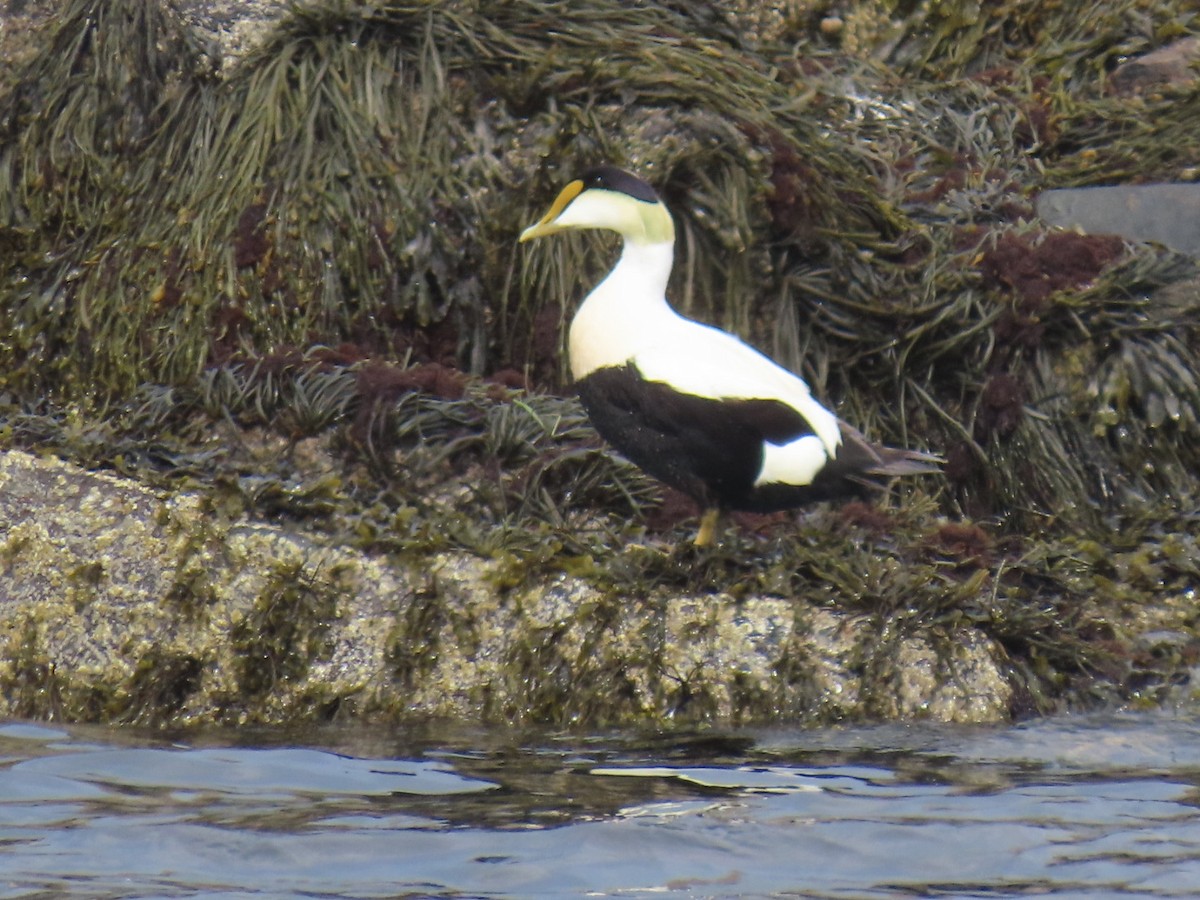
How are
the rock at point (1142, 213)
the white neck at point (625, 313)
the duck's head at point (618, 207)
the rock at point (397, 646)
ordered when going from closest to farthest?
the rock at point (397, 646), the white neck at point (625, 313), the duck's head at point (618, 207), the rock at point (1142, 213)

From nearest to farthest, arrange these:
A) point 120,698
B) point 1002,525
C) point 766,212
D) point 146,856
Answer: point 146,856
point 120,698
point 1002,525
point 766,212

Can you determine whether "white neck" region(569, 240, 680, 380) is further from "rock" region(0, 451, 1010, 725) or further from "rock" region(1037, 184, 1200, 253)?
"rock" region(1037, 184, 1200, 253)

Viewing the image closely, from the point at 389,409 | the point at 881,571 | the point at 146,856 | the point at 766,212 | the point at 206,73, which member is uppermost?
the point at 206,73

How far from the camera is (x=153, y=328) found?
5734 mm

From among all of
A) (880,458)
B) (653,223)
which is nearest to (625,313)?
(653,223)

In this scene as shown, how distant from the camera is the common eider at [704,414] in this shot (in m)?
4.44

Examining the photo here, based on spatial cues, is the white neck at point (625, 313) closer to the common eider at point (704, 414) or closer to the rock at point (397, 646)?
the common eider at point (704, 414)

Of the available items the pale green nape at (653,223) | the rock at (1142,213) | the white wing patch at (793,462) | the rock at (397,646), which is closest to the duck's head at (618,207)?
the pale green nape at (653,223)

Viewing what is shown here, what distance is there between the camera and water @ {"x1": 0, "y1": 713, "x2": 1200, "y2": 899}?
3.09 m

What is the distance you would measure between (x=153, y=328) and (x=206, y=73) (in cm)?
103

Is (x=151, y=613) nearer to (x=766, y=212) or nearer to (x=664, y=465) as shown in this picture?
(x=664, y=465)

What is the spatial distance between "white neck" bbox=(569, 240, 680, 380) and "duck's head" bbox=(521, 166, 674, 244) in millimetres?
38

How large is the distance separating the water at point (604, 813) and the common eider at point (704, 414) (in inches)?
26.7

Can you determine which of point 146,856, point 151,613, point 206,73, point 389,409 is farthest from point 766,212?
point 146,856
